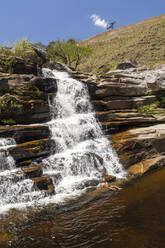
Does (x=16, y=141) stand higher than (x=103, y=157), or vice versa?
(x=16, y=141)

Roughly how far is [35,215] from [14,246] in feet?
5.11

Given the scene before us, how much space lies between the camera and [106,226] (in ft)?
18.5

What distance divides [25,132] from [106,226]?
6801 millimetres

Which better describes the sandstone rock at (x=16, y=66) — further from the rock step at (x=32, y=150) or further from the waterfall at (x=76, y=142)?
the rock step at (x=32, y=150)

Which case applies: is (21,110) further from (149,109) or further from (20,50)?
(149,109)

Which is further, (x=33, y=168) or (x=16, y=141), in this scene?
(x=16, y=141)

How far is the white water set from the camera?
8.14 meters

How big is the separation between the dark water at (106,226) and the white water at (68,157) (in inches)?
62.0

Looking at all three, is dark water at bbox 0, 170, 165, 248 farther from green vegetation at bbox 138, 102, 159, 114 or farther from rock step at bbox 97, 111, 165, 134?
green vegetation at bbox 138, 102, 159, 114

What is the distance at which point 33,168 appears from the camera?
9.00 metres

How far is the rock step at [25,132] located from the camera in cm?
1016

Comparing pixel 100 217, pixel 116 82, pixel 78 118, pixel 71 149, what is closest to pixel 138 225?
pixel 100 217

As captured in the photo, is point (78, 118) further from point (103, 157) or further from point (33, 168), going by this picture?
point (33, 168)

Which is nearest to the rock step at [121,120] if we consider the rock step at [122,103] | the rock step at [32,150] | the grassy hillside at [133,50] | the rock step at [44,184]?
the rock step at [122,103]
